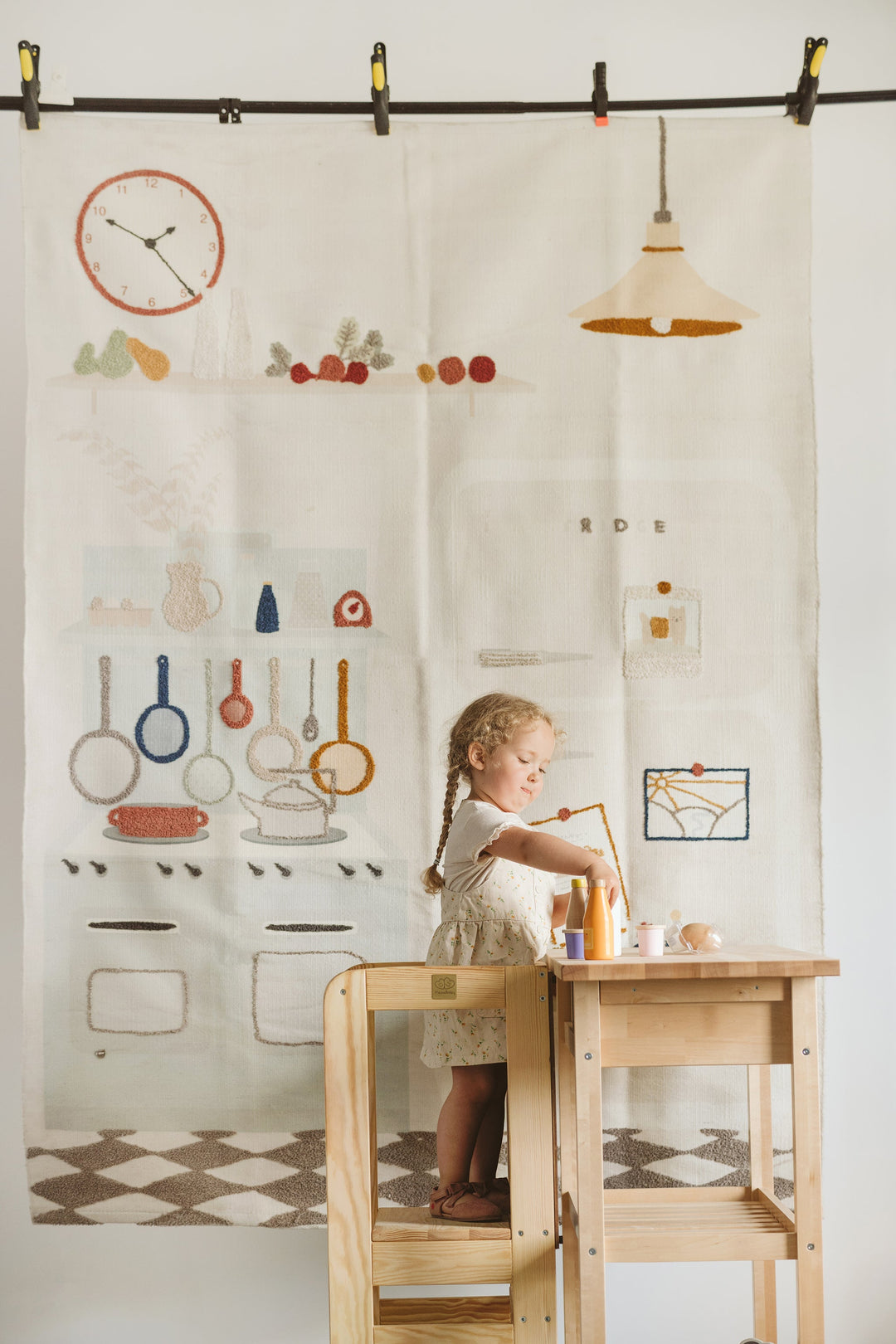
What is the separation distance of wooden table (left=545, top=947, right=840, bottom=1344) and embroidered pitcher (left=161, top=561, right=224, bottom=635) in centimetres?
92

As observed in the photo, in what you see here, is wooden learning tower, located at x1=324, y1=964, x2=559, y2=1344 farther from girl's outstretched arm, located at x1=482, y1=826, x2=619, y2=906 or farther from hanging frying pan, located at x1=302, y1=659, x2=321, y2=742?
hanging frying pan, located at x1=302, y1=659, x2=321, y2=742

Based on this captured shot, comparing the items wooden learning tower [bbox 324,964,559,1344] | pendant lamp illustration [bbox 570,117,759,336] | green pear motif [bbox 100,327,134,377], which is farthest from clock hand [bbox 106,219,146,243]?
wooden learning tower [bbox 324,964,559,1344]

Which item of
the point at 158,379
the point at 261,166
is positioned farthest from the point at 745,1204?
the point at 261,166

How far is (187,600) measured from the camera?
196cm

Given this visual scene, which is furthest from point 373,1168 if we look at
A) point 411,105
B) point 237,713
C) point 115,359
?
point 411,105

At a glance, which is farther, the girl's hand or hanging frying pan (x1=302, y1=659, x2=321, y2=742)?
hanging frying pan (x1=302, y1=659, x2=321, y2=742)

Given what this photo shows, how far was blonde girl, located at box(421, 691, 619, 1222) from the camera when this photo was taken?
1.71 metres

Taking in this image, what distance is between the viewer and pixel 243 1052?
1903 millimetres

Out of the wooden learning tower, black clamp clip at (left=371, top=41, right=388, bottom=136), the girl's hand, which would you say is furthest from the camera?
black clamp clip at (left=371, top=41, right=388, bottom=136)

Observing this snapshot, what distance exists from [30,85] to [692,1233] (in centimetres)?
217

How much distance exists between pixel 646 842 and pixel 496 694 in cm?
39

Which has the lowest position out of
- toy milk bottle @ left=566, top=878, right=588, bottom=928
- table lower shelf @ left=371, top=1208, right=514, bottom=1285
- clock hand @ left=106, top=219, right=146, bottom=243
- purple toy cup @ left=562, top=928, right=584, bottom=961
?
table lower shelf @ left=371, top=1208, right=514, bottom=1285

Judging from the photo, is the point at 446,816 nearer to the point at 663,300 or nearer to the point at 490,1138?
the point at 490,1138

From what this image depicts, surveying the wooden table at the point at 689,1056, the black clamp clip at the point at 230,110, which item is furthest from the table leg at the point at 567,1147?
the black clamp clip at the point at 230,110
